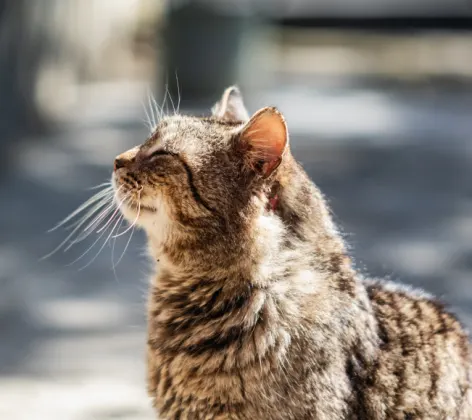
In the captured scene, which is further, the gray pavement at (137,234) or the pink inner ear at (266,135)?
the gray pavement at (137,234)

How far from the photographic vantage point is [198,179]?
11.7 ft

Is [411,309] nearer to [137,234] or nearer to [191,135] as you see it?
[191,135]

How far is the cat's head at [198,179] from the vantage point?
3.52 m

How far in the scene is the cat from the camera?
11.5ft

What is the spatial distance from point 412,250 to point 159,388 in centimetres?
482

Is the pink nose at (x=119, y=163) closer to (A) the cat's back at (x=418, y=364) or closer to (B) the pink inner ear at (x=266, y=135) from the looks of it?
(B) the pink inner ear at (x=266, y=135)

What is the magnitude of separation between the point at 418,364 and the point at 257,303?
58cm

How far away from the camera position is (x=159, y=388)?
146 inches

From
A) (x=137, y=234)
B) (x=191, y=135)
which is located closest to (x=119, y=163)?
(x=191, y=135)

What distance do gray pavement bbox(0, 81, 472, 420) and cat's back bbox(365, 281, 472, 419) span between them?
738 mm

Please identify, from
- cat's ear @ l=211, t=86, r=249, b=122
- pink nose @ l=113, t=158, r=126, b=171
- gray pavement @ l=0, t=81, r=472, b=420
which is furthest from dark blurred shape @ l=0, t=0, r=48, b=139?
pink nose @ l=113, t=158, r=126, b=171

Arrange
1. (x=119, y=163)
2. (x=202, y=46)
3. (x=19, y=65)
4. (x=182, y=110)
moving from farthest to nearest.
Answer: (x=202, y=46) → (x=182, y=110) → (x=19, y=65) → (x=119, y=163)

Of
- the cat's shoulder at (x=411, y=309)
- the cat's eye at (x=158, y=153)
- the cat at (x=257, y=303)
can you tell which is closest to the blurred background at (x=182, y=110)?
the cat's shoulder at (x=411, y=309)

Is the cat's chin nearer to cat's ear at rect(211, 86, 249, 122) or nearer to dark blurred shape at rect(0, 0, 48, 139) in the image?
cat's ear at rect(211, 86, 249, 122)
